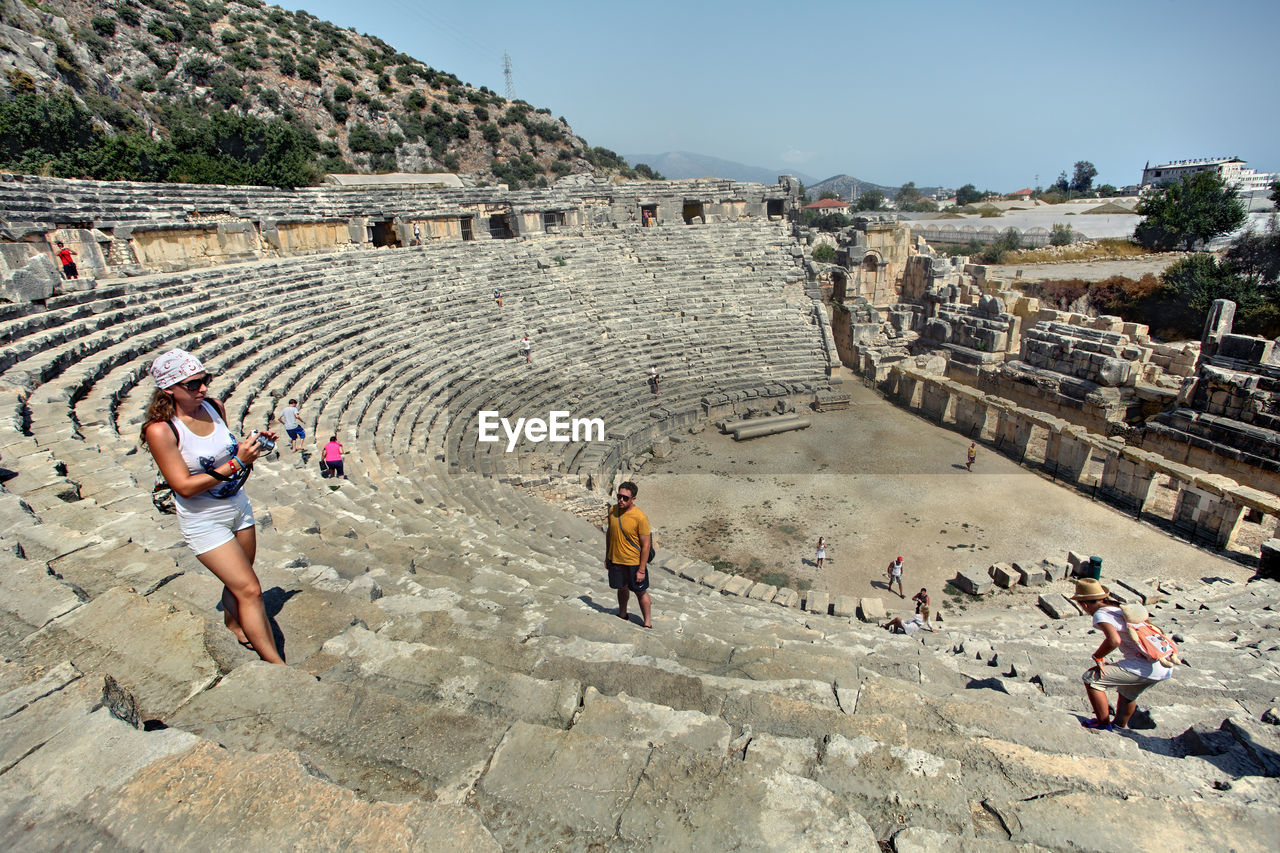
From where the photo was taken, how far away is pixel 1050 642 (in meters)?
6.76

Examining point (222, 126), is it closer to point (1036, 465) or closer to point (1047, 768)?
point (1036, 465)

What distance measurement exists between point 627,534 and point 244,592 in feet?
9.11

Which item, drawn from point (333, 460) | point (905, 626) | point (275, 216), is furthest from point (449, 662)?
point (275, 216)

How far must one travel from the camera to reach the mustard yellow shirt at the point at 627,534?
5102 mm

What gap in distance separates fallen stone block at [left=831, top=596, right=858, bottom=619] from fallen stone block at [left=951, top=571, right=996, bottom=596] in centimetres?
209

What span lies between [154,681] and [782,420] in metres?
14.8

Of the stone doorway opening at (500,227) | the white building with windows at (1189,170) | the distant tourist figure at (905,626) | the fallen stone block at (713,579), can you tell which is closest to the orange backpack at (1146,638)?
the distant tourist figure at (905,626)

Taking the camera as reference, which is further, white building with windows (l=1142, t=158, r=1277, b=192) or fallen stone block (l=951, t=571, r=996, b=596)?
white building with windows (l=1142, t=158, r=1277, b=192)

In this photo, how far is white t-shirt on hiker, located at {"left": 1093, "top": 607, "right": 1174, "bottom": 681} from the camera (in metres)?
3.78

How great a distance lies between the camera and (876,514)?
40.2 feet

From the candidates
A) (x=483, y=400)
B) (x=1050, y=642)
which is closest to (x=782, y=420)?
(x=483, y=400)

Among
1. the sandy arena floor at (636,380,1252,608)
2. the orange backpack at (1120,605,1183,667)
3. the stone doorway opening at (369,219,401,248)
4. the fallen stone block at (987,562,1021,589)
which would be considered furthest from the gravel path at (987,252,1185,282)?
the orange backpack at (1120,605,1183,667)

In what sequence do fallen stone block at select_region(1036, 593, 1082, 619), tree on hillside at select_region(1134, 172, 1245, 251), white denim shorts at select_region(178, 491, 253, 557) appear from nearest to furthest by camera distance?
1. white denim shorts at select_region(178, 491, 253, 557)
2. fallen stone block at select_region(1036, 593, 1082, 619)
3. tree on hillside at select_region(1134, 172, 1245, 251)

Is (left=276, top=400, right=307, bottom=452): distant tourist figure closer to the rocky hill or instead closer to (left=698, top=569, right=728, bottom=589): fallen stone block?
(left=698, top=569, right=728, bottom=589): fallen stone block
